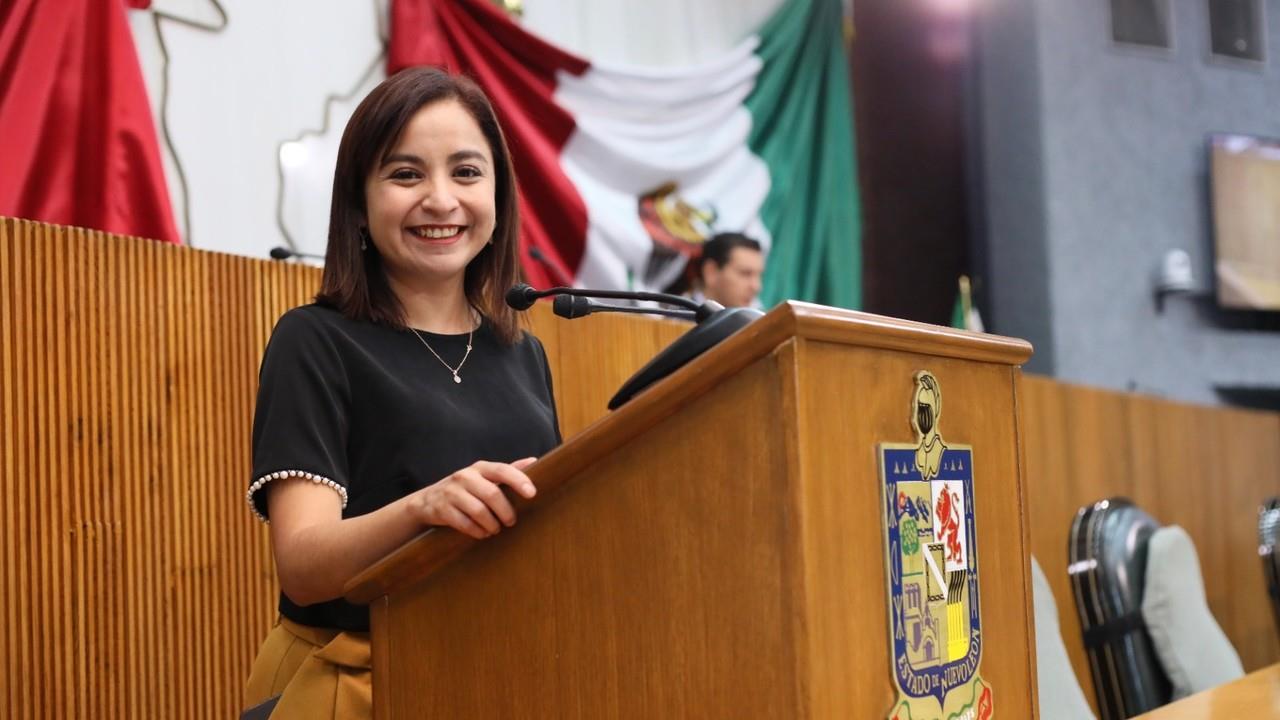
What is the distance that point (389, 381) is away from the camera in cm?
128

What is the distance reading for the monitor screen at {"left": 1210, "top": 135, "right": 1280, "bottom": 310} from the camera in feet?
23.3

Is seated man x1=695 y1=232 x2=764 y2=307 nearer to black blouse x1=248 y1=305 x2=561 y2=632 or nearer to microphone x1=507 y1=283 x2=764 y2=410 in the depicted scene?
black blouse x1=248 y1=305 x2=561 y2=632

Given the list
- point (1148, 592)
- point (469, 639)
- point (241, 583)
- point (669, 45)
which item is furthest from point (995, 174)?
point (469, 639)

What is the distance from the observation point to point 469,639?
1.07 m

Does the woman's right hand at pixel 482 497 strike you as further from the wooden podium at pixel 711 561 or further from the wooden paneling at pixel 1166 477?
the wooden paneling at pixel 1166 477

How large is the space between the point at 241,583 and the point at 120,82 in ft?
5.14

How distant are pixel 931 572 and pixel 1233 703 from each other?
94 centimetres

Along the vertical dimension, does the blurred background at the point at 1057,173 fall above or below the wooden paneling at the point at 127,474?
above

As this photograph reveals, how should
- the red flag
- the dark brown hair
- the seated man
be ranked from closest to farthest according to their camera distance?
the dark brown hair → the red flag → the seated man

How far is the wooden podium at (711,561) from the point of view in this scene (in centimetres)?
89

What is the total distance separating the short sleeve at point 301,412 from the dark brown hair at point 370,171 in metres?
0.09

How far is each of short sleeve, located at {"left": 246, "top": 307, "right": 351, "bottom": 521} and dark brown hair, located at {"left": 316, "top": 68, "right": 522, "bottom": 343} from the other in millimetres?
87

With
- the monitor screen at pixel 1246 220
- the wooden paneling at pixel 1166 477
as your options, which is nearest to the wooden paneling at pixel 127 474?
the wooden paneling at pixel 1166 477

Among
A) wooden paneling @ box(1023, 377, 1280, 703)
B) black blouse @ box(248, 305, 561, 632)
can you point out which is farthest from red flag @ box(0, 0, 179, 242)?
wooden paneling @ box(1023, 377, 1280, 703)
